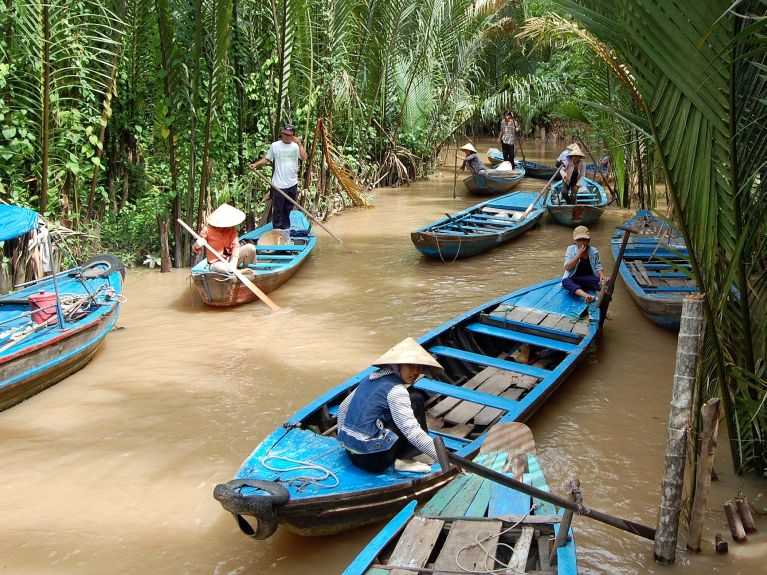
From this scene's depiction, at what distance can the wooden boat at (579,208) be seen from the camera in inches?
498

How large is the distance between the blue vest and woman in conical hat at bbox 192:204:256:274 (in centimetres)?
429

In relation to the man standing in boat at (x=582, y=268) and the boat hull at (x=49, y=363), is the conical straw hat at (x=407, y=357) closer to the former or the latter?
the boat hull at (x=49, y=363)

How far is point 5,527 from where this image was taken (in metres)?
4.44

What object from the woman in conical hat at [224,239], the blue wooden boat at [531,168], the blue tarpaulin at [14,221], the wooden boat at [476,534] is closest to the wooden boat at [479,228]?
the woman in conical hat at [224,239]

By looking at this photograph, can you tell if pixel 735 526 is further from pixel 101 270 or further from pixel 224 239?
pixel 101 270

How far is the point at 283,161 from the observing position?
10383mm

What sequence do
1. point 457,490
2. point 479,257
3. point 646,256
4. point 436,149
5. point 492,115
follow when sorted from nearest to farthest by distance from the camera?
point 457,490
point 646,256
point 479,257
point 436,149
point 492,115

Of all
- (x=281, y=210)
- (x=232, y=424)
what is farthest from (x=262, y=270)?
(x=232, y=424)

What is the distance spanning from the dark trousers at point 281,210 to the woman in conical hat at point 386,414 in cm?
666

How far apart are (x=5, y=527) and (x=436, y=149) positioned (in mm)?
15692

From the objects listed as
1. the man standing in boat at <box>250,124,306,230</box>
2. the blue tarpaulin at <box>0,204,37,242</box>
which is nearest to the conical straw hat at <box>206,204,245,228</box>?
the man standing in boat at <box>250,124,306,230</box>

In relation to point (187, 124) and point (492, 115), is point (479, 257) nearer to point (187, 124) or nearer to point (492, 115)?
point (187, 124)

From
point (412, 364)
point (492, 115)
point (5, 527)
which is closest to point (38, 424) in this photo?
point (5, 527)

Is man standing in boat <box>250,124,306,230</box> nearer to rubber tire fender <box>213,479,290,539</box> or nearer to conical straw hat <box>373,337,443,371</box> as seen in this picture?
conical straw hat <box>373,337,443,371</box>
